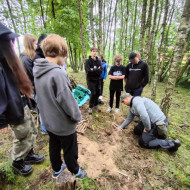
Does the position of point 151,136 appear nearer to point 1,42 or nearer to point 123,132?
point 123,132

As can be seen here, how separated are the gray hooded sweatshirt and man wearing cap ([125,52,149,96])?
302cm

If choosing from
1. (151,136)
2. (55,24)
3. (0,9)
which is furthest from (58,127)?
(0,9)

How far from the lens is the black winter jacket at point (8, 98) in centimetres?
119

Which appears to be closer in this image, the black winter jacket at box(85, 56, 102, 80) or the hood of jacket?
the hood of jacket

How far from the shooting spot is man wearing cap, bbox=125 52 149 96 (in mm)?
3779

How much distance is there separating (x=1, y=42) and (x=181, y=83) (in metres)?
12.3

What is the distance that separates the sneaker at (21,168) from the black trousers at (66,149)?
1.91ft

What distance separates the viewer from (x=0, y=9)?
11.6m

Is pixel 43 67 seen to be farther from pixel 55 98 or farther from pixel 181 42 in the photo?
pixel 181 42

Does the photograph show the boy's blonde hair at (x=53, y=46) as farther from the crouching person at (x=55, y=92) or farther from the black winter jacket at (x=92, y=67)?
the black winter jacket at (x=92, y=67)

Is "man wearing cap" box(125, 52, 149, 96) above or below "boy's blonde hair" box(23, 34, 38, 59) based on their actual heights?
below

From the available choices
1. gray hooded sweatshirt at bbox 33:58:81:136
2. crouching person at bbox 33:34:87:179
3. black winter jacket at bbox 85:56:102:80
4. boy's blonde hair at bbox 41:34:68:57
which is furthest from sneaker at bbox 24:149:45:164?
black winter jacket at bbox 85:56:102:80

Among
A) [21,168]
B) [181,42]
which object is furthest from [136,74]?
[21,168]

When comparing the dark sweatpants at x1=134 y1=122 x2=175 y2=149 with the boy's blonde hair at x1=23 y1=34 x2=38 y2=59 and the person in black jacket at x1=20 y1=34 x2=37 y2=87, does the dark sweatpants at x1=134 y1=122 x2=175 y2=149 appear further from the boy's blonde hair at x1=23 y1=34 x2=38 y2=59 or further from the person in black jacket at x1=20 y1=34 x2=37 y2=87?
the boy's blonde hair at x1=23 y1=34 x2=38 y2=59
